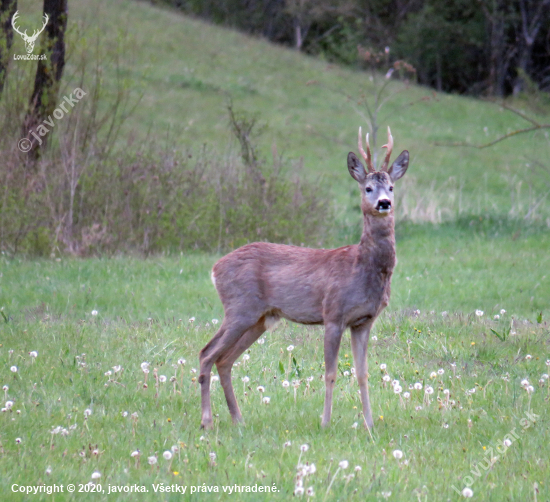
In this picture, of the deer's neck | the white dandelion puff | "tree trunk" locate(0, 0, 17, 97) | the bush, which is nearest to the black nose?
the deer's neck

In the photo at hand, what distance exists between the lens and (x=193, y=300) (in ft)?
28.4

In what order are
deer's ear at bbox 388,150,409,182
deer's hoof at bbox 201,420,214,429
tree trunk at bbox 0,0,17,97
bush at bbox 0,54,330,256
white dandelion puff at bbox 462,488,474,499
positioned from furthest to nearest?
tree trunk at bbox 0,0,17,97, bush at bbox 0,54,330,256, deer's ear at bbox 388,150,409,182, deer's hoof at bbox 201,420,214,429, white dandelion puff at bbox 462,488,474,499

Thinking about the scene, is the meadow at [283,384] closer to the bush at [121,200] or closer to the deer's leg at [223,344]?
the deer's leg at [223,344]

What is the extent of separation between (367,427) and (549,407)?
1357 mm

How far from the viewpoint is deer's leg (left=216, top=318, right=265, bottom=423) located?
5027mm

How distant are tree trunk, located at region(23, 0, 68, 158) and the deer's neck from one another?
7.49 metres

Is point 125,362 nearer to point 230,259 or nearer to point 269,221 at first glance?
point 230,259

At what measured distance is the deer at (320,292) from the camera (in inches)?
193

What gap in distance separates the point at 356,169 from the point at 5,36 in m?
7.81

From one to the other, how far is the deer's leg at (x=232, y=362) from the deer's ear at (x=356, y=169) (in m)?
1.21

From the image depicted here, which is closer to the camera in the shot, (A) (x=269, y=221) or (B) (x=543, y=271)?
(B) (x=543, y=271)

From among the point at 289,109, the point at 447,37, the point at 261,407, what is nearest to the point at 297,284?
the point at 261,407

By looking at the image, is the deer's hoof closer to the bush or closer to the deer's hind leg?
the deer's hind leg

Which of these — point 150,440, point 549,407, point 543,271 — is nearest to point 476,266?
point 543,271
